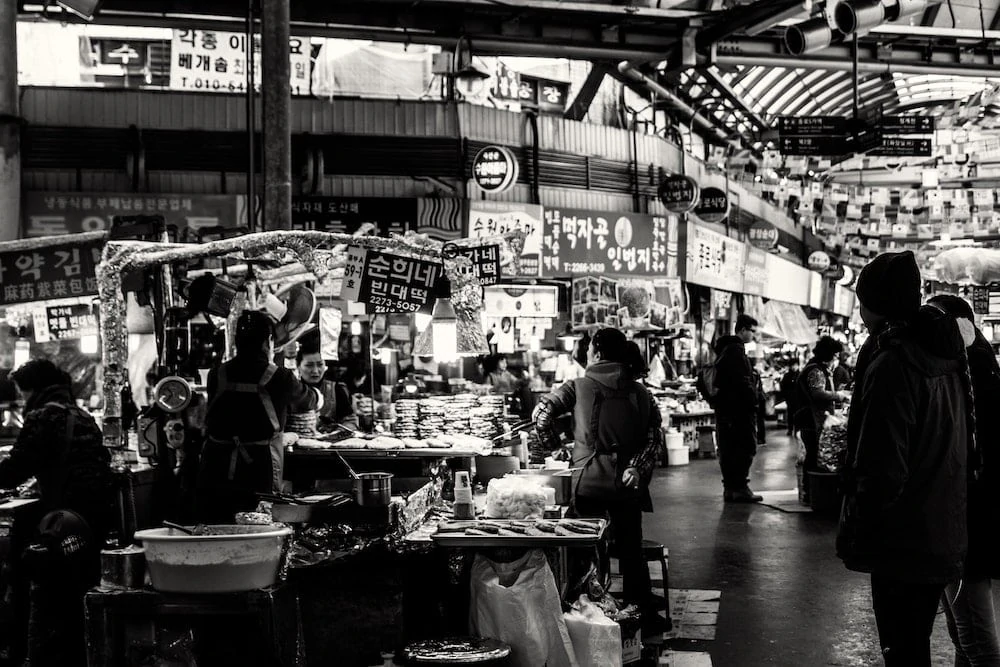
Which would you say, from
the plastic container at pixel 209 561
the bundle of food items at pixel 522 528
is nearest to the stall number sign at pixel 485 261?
the bundle of food items at pixel 522 528

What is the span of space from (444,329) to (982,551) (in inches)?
202

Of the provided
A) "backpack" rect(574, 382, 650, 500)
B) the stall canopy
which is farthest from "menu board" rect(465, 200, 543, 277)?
the stall canopy

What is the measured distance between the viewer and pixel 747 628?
25.5 ft

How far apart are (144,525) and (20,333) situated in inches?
322

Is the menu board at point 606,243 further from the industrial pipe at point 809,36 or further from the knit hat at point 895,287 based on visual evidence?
the knit hat at point 895,287

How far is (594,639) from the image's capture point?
5910 millimetres

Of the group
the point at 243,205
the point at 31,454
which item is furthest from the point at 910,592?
the point at 243,205

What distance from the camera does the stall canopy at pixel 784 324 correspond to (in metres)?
31.1

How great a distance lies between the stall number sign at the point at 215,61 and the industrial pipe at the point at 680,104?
5.83 m

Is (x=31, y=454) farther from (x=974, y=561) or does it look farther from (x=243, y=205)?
(x=243, y=205)

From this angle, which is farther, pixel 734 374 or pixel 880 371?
pixel 734 374

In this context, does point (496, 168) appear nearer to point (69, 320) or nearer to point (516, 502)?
point (69, 320)

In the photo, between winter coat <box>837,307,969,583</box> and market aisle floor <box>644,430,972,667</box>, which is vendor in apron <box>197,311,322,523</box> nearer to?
market aisle floor <box>644,430,972,667</box>

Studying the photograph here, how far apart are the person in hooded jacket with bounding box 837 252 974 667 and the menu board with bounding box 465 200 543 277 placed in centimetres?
1287
